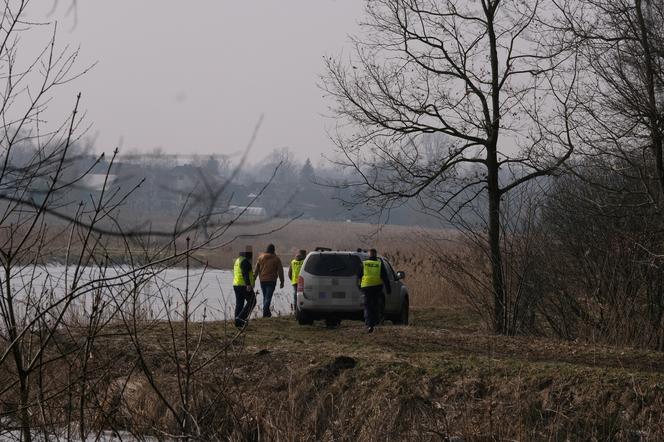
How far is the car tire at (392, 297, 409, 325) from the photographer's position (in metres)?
21.6

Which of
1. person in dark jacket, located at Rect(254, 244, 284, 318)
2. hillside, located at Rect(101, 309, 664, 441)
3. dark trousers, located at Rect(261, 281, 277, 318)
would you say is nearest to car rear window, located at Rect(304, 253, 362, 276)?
person in dark jacket, located at Rect(254, 244, 284, 318)

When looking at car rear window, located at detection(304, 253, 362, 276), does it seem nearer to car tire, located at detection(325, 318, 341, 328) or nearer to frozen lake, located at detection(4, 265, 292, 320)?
car tire, located at detection(325, 318, 341, 328)

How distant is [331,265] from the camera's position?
20.4 meters

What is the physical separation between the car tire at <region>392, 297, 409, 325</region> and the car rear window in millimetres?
1858

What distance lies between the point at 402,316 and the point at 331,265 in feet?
7.57

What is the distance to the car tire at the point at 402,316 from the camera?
21625mm

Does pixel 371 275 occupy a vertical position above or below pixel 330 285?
above

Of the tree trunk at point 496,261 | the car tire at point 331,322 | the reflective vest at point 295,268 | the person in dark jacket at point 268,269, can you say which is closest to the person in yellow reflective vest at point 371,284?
the tree trunk at point 496,261

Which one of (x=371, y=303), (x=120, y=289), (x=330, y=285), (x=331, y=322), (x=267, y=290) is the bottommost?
(x=331, y=322)

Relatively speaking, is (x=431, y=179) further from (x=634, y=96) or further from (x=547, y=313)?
(x=634, y=96)

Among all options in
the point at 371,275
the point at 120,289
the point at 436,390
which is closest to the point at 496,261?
the point at 371,275

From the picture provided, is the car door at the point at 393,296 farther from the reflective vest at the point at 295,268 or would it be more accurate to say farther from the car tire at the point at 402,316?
the reflective vest at the point at 295,268

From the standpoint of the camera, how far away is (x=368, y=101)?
20391 millimetres

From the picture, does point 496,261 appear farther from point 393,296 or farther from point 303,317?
point 303,317
